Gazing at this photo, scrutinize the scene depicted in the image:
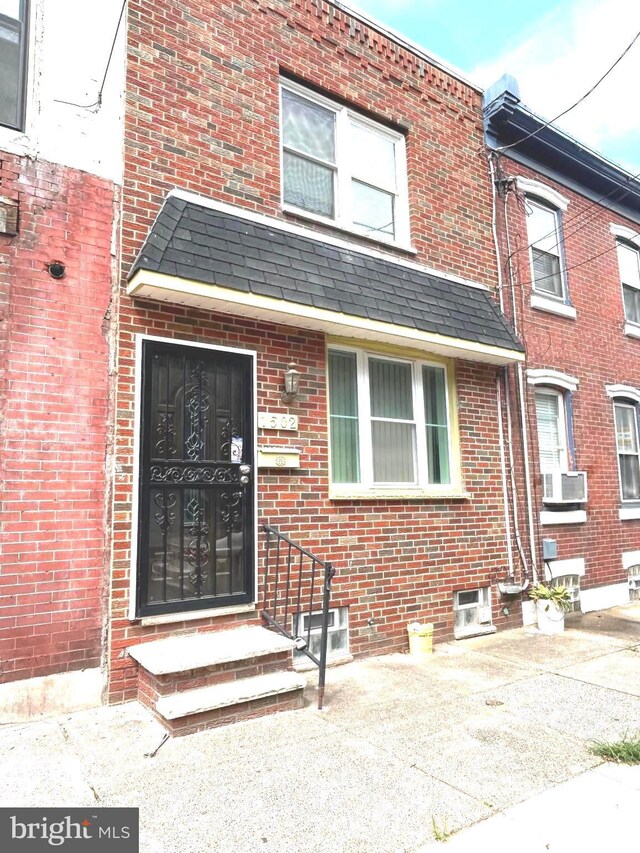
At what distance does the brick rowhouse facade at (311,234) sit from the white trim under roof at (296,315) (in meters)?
0.19

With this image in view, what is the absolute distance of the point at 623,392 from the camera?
30.8 feet

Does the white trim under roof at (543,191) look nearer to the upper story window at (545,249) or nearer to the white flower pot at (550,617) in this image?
the upper story window at (545,249)

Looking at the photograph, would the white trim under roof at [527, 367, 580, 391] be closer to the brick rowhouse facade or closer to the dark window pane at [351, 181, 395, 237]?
the brick rowhouse facade

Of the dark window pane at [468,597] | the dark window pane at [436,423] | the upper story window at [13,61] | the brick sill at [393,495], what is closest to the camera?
the upper story window at [13,61]

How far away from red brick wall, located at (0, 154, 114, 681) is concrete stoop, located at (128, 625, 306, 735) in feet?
1.84

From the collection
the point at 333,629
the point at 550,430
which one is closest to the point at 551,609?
the point at 550,430

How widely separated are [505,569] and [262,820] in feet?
16.1

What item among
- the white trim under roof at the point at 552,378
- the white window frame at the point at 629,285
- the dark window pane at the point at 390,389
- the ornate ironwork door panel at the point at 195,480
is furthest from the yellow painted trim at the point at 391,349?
the white window frame at the point at 629,285

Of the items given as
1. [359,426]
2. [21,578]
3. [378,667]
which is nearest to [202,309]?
[359,426]

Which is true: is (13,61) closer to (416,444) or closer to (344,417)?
(344,417)

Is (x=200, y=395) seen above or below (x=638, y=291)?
below

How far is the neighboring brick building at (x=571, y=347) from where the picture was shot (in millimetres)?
7945

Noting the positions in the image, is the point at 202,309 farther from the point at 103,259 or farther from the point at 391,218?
the point at 391,218

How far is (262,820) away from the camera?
289 cm
